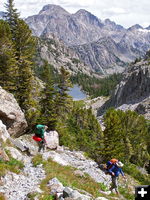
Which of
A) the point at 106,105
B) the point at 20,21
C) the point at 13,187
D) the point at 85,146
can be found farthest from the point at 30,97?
the point at 106,105

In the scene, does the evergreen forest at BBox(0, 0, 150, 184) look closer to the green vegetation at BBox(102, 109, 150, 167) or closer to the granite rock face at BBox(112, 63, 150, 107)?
the green vegetation at BBox(102, 109, 150, 167)

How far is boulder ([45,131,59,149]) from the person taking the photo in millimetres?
32356

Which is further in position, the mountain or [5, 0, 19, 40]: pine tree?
the mountain

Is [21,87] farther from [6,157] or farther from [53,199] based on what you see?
[53,199]

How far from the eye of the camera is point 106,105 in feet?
454


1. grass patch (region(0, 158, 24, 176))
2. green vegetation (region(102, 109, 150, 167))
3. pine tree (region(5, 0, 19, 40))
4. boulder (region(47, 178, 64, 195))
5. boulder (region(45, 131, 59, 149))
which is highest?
pine tree (region(5, 0, 19, 40))

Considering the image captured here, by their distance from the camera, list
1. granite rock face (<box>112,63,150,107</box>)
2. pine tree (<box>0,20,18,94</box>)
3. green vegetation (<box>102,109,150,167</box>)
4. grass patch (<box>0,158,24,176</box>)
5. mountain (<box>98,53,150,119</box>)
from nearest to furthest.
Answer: grass patch (<box>0,158,24,176</box>)
pine tree (<box>0,20,18,94</box>)
green vegetation (<box>102,109,150,167</box>)
mountain (<box>98,53,150,119</box>)
granite rock face (<box>112,63,150,107</box>)

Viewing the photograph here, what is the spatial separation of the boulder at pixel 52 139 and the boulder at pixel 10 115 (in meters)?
4.66

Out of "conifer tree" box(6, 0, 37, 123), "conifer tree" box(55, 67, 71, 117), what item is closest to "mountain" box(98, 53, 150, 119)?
"conifer tree" box(55, 67, 71, 117)

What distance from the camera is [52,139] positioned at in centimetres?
3375

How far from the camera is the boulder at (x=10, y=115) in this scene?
27688 mm

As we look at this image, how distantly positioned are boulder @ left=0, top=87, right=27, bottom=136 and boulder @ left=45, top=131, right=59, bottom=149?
15.3 feet

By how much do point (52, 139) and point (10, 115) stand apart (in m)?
8.30

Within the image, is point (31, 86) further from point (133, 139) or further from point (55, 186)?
point (133, 139)
